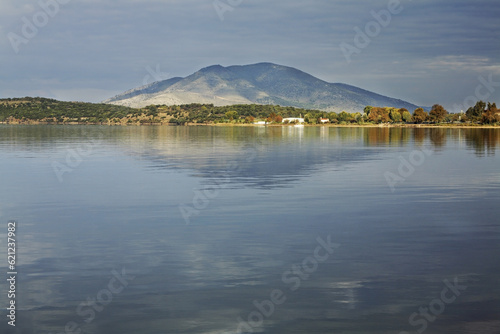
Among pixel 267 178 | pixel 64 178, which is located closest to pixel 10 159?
pixel 64 178

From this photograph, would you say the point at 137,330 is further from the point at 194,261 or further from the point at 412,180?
the point at 412,180

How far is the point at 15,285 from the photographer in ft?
46.5

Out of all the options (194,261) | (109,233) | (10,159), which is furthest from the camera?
(10,159)

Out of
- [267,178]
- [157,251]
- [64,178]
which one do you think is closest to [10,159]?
[64,178]

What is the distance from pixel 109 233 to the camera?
20219 millimetres

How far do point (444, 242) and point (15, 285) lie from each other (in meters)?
13.4

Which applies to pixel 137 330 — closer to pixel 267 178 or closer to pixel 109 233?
pixel 109 233

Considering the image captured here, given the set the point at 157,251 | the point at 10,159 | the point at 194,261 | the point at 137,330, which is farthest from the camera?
the point at 10,159

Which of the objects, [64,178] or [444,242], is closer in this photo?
[444,242]

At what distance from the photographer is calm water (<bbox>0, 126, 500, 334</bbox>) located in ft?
40.1

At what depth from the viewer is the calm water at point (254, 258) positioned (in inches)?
481

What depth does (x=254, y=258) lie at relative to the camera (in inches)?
652

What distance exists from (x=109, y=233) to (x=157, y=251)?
3.55 meters

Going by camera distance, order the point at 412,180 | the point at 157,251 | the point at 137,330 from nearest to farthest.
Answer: the point at 137,330
the point at 157,251
the point at 412,180
